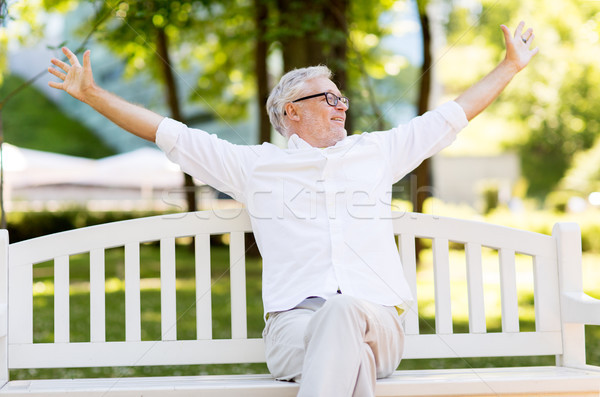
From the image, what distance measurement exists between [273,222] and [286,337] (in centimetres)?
50

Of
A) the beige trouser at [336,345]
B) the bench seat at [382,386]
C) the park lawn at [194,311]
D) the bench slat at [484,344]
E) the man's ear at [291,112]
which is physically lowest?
the park lawn at [194,311]

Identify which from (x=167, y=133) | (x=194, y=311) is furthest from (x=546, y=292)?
(x=194, y=311)

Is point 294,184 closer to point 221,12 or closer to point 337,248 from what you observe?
point 337,248

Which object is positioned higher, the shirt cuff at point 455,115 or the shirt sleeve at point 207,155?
the shirt cuff at point 455,115

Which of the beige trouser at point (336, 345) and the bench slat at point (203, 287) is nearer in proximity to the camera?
the beige trouser at point (336, 345)

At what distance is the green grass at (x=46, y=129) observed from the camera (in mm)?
31875

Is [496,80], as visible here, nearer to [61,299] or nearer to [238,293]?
[238,293]

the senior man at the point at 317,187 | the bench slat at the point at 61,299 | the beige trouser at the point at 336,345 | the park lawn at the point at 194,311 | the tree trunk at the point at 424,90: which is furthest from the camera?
the tree trunk at the point at 424,90

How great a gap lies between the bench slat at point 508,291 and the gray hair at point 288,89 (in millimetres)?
1146

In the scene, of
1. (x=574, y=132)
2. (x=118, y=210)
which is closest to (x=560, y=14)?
(x=574, y=132)

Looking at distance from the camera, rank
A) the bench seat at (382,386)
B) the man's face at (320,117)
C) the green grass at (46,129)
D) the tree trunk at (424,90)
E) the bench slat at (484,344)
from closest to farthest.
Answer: the bench seat at (382,386)
the bench slat at (484,344)
the man's face at (320,117)
the tree trunk at (424,90)
the green grass at (46,129)

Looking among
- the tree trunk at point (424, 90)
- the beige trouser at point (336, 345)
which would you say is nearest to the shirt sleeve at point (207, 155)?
the beige trouser at point (336, 345)

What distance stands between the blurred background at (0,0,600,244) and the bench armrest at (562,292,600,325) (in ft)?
9.55

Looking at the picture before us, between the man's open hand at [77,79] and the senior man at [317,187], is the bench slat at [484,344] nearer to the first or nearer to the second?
the senior man at [317,187]
